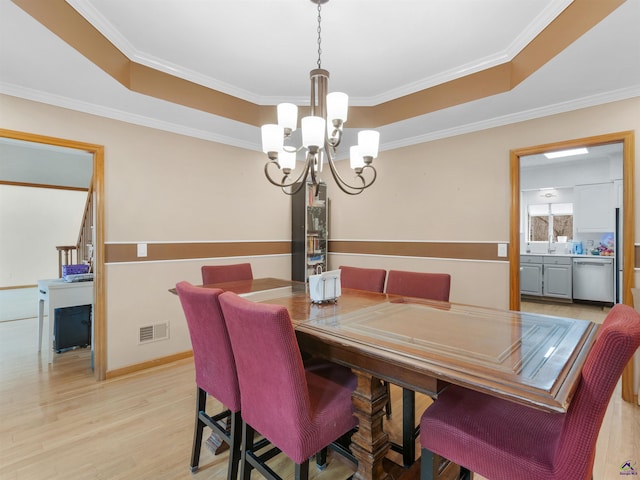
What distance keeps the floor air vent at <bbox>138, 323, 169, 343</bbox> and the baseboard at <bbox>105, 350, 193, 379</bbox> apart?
0.20 m

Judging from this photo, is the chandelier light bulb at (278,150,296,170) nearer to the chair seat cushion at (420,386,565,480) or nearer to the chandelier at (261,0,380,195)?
the chandelier at (261,0,380,195)

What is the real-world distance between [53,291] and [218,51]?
2.62 meters

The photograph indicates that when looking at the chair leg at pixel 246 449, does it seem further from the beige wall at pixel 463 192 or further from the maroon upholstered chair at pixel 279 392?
the beige wall at pixel 463 192

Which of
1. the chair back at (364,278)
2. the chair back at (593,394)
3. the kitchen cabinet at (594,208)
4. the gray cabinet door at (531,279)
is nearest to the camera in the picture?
the chair back at (593,394)

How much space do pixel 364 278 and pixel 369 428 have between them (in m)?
1.40

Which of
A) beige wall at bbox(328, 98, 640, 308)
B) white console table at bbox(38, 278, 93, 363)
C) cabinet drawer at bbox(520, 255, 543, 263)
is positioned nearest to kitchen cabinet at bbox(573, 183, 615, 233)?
cabinet drawer at bbox(520, 255, 543, 263)

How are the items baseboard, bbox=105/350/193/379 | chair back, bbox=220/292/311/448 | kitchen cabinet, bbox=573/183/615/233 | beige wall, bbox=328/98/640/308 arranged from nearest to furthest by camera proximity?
chair back, bbox=220/292/311/448, beige wall, bbox=328/98/640/308, baseboard, bbox=105/350/193/379, kitchen cabinet, bbox=573/183/615/233

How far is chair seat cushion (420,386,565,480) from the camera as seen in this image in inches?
38.5

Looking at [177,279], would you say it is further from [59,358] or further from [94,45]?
[94,45]

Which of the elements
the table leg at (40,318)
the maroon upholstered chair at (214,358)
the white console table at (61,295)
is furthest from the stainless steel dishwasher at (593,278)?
the table leg at (40,318)

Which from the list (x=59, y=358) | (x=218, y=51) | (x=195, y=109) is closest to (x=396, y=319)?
(x=218, y=51)

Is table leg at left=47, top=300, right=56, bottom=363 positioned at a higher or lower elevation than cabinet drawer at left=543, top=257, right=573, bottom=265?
lower

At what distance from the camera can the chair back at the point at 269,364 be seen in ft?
3.60

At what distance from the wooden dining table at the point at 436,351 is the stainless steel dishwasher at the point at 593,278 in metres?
4.60
